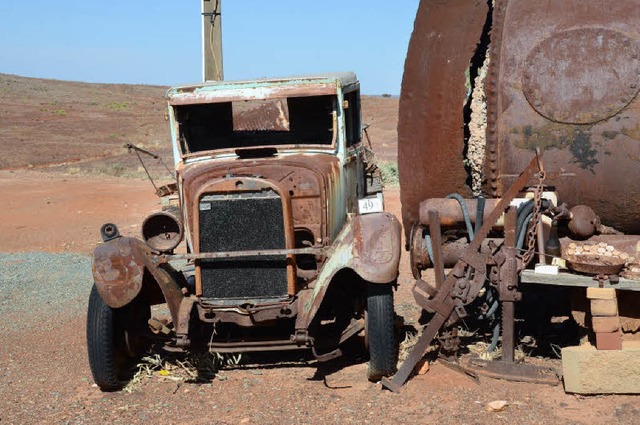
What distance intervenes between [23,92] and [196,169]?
147ft

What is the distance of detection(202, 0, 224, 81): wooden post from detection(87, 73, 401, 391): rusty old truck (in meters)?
6.67

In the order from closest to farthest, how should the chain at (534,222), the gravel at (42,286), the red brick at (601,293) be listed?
the red brick at (601,293), the chain at (534,222), the gravel at (42,286)

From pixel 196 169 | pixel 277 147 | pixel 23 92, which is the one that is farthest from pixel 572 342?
pixel 23 92

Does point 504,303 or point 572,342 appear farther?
point 572,342

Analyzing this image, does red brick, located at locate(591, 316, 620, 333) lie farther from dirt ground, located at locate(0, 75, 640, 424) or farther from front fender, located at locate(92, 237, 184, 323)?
front fender, located at locate(92, 237, 184, 323)

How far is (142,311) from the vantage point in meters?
6.55

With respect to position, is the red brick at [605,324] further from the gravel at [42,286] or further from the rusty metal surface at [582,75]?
the gravel at [42,286]

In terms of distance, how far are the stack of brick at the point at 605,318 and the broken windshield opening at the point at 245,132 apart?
2.54 meters

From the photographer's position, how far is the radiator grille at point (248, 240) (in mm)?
6082

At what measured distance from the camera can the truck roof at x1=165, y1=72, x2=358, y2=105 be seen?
6891mm

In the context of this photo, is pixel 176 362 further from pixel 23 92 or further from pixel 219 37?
pixel 23 92

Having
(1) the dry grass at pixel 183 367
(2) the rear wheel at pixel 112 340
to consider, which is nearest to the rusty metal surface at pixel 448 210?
(1) the dry grass at pixel 183 367

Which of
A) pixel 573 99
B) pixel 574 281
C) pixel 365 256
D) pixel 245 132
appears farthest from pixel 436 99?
pixel 245 132

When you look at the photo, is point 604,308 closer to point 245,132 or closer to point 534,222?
point 534,222
